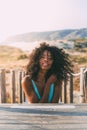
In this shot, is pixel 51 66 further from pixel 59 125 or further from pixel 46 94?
pixel 59 125

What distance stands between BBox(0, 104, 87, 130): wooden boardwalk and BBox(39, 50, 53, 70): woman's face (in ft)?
2.71

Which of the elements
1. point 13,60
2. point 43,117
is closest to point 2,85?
point 43,117

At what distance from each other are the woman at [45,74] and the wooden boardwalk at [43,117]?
2.23 ft

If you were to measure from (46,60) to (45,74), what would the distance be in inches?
7.0

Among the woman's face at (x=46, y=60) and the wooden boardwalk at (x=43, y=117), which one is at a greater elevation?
the woman's face at (x=46, y=60)

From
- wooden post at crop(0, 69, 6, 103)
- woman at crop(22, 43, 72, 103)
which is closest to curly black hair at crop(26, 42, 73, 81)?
woman at crop(22, 43, 72, 103)

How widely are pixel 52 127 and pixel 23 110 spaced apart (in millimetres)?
665

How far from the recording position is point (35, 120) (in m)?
2.81

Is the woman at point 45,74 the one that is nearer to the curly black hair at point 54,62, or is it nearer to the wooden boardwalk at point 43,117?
the curly black hair at point 54,62

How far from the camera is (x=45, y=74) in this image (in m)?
4.25

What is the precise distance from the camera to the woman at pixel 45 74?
13.4ft

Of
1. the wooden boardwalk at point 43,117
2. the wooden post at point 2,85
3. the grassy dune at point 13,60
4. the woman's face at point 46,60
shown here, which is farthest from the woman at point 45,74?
the grassy dune at point 13,60

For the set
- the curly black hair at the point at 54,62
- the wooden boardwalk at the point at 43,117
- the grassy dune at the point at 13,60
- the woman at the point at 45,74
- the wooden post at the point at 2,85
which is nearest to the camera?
the wooden boardwalk at the point at 43,117

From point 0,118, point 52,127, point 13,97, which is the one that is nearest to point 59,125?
point 52,127
